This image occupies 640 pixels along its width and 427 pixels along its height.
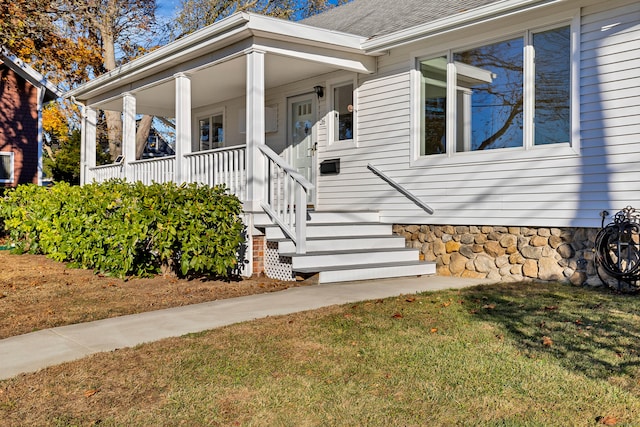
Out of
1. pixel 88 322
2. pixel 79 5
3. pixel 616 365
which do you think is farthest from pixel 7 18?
pixel 616 365

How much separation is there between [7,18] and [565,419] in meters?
12.8

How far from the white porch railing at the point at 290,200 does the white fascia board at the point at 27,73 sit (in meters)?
10.4

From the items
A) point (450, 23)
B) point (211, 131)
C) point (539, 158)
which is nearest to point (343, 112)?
point (450, 23)

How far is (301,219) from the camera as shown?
690 centimetres

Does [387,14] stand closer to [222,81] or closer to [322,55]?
[322,55]

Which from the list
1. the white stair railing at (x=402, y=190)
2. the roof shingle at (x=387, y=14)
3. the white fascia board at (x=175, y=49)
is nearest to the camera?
the white fascia board at (x=175, y=49)

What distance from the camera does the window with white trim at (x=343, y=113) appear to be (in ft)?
30.7

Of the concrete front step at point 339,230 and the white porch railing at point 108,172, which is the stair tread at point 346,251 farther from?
the white porch railing at point 108,172

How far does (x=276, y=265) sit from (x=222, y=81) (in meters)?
4.34

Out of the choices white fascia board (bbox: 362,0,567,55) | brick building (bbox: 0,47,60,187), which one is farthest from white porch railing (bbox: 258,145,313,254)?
brick building (bbox: 0,47,60,187)

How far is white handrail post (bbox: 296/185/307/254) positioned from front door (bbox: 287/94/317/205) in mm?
2906

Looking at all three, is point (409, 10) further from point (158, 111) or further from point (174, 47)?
point (158, 111)

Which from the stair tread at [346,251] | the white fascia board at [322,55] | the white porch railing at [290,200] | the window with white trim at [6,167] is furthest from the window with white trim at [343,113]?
the window with white trim at [6,167]

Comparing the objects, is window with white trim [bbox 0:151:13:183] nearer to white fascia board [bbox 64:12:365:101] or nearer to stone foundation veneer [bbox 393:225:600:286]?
white fascia board [bbox 64:12:365:101]
